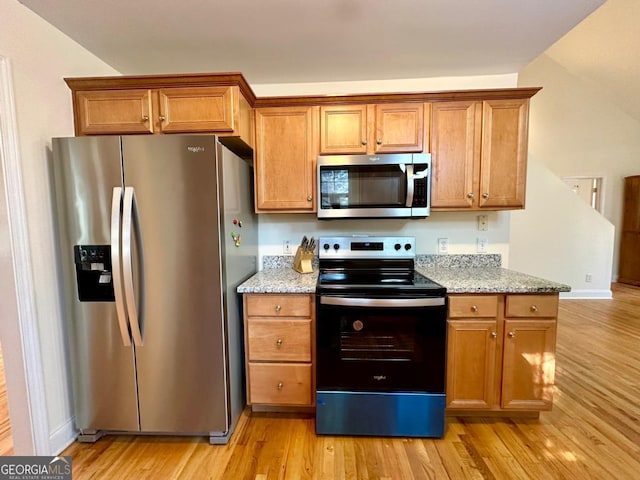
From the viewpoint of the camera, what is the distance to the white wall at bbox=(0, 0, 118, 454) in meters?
1.48

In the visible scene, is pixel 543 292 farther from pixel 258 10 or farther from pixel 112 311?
pixel 112 311

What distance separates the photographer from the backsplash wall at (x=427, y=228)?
2.33 metres

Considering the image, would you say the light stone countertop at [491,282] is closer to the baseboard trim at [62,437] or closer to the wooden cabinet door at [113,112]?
the wooden cabinet door at [113,112]

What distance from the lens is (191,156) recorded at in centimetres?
151

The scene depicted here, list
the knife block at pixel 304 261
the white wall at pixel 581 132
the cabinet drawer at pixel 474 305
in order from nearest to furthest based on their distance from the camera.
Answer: the cabinet drawer at pixel 474 305
the knife block at pixel 304 261
the white wall at pixel 581 132

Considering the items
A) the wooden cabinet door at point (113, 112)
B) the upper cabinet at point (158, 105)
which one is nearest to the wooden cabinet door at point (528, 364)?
the upper cabinet at point (158, 105)

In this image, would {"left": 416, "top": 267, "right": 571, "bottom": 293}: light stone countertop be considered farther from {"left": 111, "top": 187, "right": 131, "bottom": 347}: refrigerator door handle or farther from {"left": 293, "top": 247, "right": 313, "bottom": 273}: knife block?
{"left": 111, "top": 187, "right": 131, "bottom": 347}: refrigerator door handle

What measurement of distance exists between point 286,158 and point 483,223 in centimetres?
168

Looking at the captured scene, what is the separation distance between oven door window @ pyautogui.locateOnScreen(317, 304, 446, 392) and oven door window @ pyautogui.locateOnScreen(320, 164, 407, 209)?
0.74 meters

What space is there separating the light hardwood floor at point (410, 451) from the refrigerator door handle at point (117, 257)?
760 mm

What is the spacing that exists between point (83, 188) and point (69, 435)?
4.83ft

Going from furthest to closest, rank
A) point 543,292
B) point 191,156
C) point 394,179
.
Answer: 1. point 394,179
2. point 543,292
3. point 191,156

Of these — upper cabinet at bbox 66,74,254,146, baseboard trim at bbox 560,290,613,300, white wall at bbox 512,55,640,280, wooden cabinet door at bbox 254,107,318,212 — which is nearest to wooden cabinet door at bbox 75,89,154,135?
upper cabinet at bbox 66,74,254,146

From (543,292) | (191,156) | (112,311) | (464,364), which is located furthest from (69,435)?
(543,292)
